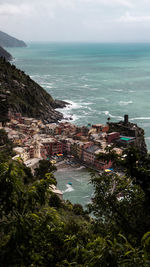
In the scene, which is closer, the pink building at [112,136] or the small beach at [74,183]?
the small beach at [74,183]

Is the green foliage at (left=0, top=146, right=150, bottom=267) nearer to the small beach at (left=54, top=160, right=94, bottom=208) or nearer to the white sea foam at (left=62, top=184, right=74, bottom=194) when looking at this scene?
the small beach at (left=54, top=160, right=94, bottom=208)

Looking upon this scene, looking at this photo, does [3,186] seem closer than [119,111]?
Yes

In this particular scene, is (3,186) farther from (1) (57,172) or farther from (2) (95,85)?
(2) (95,85)

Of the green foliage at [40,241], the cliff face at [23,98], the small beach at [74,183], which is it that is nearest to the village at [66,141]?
the small beach at [74,183]

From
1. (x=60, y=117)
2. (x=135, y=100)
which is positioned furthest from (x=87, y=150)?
(x=135, y=100)

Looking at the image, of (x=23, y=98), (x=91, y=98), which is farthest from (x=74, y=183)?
(x=91, y=98)

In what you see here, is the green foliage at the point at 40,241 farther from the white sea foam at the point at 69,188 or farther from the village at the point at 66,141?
the white sea foam at the point at 69,188
